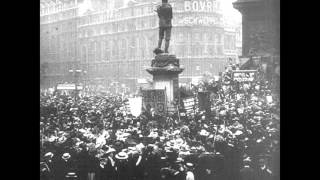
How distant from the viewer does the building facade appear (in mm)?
6949

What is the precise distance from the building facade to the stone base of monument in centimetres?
9

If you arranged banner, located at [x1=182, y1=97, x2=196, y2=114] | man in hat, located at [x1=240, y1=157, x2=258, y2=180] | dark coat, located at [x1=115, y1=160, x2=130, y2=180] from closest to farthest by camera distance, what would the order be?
dark coat, located at [x1=115, y1=160, x2=130, y2=180] → man in hat, located at [x1=240, y1=157, x2=258, y2=180] → banner, located at [x1=182, y1=97, x2=196, y2=114]

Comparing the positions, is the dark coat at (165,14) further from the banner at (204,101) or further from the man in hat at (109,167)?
the man in hat at (109,167)

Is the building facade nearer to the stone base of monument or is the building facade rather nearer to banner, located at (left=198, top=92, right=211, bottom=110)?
the stone base of monument

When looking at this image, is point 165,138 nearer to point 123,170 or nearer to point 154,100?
point 154,100

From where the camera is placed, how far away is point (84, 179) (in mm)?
6793

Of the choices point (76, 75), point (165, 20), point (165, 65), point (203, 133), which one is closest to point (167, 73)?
point (165, 65)

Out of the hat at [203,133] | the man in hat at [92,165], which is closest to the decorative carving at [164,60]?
the hat at [203,133]

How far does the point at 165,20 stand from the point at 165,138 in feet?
5.67

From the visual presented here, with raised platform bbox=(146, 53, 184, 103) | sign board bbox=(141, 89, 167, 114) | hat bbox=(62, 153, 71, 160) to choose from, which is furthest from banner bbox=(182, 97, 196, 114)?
hat bbox=(62, 153, 71, 160)

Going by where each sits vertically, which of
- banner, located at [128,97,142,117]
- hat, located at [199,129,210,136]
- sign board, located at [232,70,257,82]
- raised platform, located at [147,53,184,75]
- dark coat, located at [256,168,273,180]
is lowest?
dark coat, located at [256,168,273,180]

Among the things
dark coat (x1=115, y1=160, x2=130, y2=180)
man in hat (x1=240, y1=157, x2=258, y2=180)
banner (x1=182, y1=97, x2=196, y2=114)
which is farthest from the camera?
banner (x1=182, y1=97, x2=196, y2=114)
